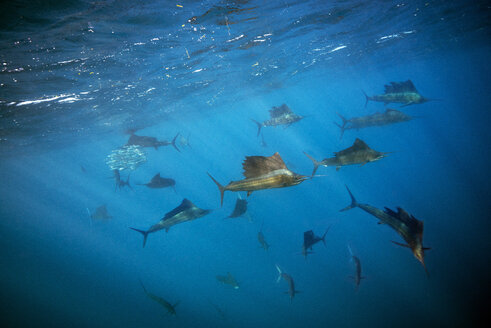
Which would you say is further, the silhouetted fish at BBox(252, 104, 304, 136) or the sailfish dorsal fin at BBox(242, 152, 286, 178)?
the silhouetted fish at BBox(252, 104, 304, 136)

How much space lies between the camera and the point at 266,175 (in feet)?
9.32

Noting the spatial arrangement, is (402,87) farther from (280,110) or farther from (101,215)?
(101,215)

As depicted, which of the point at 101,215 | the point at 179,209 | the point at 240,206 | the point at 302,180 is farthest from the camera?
the point at 101,215

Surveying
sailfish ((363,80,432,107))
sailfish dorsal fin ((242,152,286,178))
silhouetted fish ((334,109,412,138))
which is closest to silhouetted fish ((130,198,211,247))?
sailfish dorsal fin ((242,152,286,178))

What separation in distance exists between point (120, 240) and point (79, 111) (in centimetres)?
3164

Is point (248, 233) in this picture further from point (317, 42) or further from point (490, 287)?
point (317, 42)

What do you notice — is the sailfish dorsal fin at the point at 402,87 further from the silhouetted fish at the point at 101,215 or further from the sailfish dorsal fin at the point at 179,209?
the silhouetted fish at the point at 101,215

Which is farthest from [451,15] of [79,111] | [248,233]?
[79,111]

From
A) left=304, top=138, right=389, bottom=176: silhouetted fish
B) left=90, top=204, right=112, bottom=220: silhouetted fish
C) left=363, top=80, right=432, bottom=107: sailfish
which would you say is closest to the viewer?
left=304, top=138, right=389, bottom=176: silhouetted fish

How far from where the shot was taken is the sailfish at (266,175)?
279 cm

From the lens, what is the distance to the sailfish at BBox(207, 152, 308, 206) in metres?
2.79

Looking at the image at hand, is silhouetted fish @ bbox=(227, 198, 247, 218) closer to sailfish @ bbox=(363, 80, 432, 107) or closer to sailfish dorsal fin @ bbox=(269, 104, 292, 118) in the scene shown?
sailfish dorsal fin @ bbox=(269, 104, 292, 118)

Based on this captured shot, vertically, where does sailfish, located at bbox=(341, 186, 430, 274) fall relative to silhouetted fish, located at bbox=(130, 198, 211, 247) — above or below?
above

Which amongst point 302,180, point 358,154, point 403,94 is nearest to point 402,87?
point 403,94
